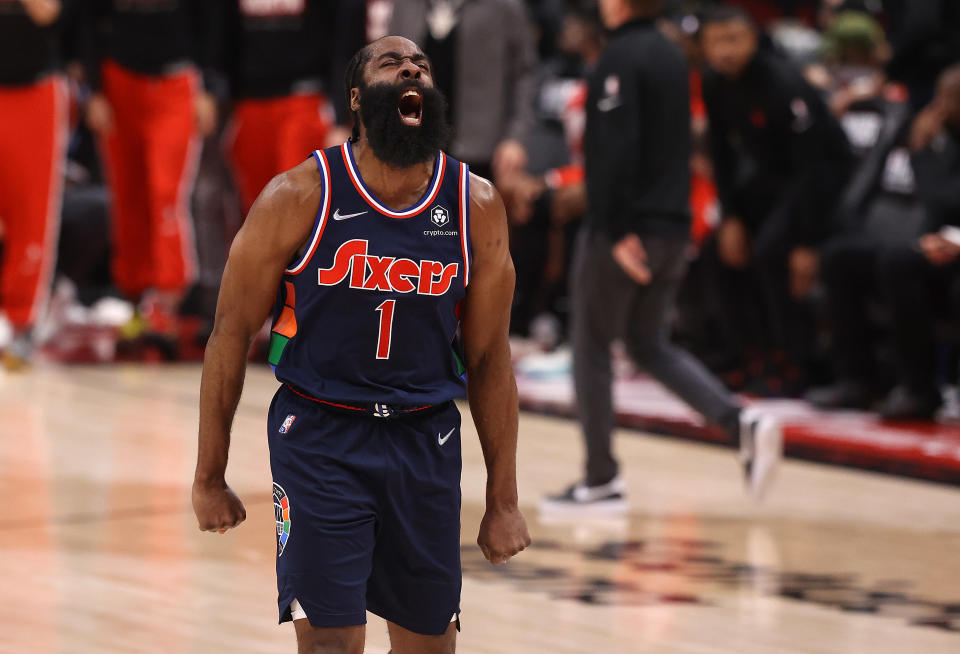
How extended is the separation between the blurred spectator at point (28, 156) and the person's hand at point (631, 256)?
12.8 feet

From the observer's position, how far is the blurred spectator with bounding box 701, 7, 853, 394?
7375mm

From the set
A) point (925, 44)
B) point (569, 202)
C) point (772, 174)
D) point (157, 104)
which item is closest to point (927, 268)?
point (772, 174)

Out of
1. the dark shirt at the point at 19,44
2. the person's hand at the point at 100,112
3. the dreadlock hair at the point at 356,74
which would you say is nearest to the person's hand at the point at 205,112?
the person's hand at the point at 100,112

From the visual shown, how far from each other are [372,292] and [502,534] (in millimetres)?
506

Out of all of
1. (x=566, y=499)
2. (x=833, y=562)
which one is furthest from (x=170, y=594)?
(x=833, y=562)

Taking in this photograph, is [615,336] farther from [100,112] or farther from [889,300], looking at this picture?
[100,112]

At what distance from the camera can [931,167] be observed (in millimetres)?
6812

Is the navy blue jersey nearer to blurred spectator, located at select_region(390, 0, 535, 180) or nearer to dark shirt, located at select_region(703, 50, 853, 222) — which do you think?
blurred spectator, located at select_region(390, 0, 535, 180)

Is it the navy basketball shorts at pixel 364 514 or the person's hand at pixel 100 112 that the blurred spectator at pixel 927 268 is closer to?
the person's hand at pixel 100 112

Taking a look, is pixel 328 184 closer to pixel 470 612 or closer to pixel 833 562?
pixel 470 612

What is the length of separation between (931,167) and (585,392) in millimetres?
2353

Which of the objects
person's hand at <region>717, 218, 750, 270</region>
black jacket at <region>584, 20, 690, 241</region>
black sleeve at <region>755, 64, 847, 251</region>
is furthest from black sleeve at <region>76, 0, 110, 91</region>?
black jacket at <region>584, 20, 690, 241</region>

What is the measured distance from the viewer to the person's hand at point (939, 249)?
21.6 feet

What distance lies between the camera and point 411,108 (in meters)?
2.59
